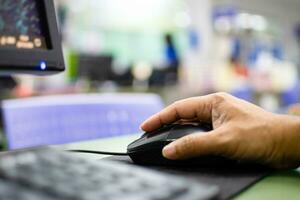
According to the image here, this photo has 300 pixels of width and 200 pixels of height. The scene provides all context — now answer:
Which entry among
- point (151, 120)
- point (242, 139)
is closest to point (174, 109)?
point (151, 120)

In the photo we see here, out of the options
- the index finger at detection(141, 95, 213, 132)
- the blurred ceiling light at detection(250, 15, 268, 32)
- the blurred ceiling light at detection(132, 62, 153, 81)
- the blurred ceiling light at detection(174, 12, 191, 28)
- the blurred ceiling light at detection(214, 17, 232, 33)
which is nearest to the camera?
the index finger at detection(141, 95, 213, 132)

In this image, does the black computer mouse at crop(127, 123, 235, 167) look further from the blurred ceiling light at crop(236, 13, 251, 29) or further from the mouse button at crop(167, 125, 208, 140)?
the blurred ceiling light at crop(236, 13, 251, 29)

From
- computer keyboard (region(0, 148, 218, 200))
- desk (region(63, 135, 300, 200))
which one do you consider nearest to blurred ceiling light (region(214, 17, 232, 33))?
desk (region(63, 135, 300, 200))

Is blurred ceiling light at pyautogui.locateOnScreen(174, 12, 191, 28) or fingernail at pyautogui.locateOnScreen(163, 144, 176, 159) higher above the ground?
blurred ceiling light at pyautogui.locateOnScreen(174, 12, 191, 28)

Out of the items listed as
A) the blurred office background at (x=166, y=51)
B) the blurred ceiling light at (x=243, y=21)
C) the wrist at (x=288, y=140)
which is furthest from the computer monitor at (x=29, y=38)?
the blurred ceiling light at (x=243, y=21)

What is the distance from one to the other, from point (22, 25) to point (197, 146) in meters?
0.29

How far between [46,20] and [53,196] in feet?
1.22

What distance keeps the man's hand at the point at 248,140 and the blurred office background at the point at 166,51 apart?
3177mm

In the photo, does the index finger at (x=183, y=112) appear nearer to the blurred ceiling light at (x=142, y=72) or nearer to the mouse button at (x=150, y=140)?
the mouse button at (x=150, y=140)

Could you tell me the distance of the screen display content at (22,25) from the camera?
1.74 ft

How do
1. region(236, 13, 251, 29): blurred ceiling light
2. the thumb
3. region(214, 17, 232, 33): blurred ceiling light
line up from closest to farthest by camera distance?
the thumb < region(214, 17, 232, 33): blurred ceiling light < region(236, 13, 251, 29): blurred ceiling light

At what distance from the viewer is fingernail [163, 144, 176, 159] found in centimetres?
49

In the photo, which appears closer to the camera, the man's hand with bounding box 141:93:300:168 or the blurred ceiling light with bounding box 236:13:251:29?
the man's hand with bounding box 141:93:300:168

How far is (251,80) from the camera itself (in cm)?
684
